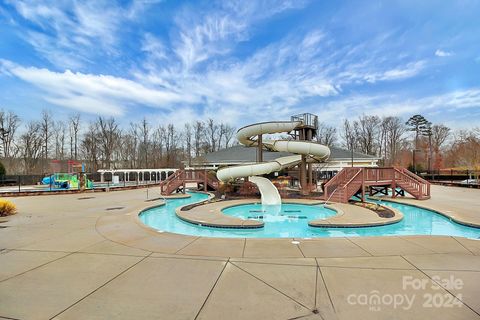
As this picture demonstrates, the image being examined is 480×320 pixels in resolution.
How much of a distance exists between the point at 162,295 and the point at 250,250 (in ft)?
8.56

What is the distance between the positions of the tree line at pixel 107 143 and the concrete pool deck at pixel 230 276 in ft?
125

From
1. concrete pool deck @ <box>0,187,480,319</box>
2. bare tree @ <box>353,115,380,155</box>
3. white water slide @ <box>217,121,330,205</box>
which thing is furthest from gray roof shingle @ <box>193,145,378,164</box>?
concrete pool deck @ <box>0,187,480,319</box>

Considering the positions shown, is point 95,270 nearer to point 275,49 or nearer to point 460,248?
point 460,248

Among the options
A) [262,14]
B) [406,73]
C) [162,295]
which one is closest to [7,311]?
[162,295]

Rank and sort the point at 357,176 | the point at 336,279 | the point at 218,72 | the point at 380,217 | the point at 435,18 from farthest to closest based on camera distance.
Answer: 1. the point at 218,72
2. the point at 357,176
3. the point at 435,18
4. the point at 380,217
5. the point at 336,279

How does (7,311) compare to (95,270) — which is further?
(95,270)

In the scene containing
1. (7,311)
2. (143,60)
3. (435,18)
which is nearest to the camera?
(7,311)

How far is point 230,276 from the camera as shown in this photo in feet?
14.2

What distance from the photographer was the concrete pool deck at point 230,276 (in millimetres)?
3262

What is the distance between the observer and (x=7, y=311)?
3264 mm

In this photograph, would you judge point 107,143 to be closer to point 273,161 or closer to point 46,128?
point 46,128

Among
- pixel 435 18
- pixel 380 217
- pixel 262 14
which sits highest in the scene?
pixel 262 14

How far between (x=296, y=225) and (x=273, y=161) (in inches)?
257

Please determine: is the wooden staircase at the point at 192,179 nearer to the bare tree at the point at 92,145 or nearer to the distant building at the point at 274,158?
the distant building at the point at 274,158
